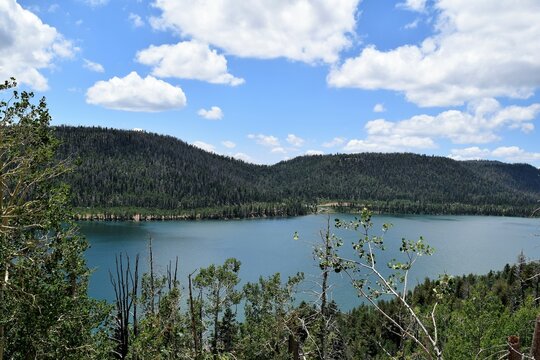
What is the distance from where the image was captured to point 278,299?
38.6m

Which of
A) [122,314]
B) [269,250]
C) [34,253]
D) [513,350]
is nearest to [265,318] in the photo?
[122,314]

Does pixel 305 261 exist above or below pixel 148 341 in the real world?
below

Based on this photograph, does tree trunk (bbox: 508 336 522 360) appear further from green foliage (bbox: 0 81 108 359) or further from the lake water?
the lake water

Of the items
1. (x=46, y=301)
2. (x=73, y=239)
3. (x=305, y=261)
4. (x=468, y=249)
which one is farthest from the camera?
(x=468, y=249)

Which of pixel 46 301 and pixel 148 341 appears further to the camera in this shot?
pixel 148 341

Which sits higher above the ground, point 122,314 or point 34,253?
point 34,253

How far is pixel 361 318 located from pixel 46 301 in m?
44.6

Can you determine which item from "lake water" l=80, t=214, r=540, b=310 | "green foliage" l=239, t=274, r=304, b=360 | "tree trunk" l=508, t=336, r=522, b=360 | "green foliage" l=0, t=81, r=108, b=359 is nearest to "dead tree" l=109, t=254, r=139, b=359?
"green foliage" l=0, t=81, r=108, b=359

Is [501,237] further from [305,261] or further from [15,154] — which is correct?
[15,154]

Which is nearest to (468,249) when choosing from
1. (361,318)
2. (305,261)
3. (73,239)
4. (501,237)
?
(501,237)

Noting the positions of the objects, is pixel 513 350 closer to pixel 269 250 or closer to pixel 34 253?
pixel 34 253

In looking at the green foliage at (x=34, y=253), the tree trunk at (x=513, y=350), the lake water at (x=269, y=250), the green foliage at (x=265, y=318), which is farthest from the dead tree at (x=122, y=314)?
the lake water at (x=269, y=250)

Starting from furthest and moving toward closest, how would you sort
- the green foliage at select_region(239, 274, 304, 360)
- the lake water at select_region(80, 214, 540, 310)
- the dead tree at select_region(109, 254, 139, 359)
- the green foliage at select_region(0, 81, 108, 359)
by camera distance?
the lake water at select_region(80, 214, 540, 310) < the green foliage at select_region(239, 274, 304, 360) < the dead tree at select_region(109, 254, 139, 359) < the green foliage at select_region(0, 81, 108, 359)

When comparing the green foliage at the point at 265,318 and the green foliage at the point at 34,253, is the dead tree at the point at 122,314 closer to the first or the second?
the green foliage at the point at 34,253
